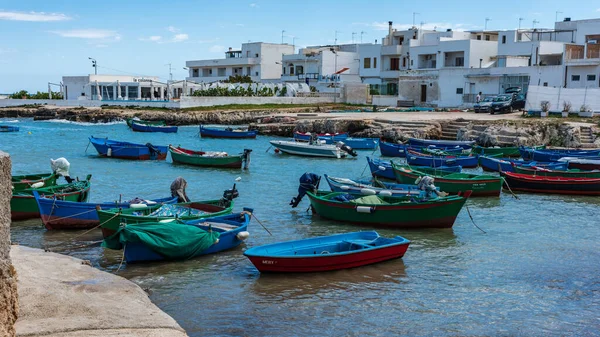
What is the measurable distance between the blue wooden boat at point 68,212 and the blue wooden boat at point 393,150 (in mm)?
21574

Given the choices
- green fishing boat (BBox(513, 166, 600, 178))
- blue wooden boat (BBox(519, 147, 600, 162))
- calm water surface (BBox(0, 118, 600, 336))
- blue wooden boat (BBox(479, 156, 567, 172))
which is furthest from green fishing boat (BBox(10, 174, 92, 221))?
blue wooden boat (BBox(519, 147, 600, 162))

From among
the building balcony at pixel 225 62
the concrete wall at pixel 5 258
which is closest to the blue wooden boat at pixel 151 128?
the building balcony at pixel 225 62

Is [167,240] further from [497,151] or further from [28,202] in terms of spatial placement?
[497,151]

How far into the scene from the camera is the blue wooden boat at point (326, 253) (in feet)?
43.8

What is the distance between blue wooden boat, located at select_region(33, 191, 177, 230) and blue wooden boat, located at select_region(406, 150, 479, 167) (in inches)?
624

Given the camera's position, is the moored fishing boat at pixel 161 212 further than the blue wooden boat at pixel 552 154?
No

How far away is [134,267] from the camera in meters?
13.9

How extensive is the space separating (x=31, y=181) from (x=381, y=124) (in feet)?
98.9

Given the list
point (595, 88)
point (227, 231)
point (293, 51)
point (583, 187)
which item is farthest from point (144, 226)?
point (293, 51)

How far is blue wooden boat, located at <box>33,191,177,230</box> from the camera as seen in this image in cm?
1672

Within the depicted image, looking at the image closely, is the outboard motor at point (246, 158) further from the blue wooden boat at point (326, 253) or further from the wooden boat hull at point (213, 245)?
the blue wooden boat at point (326, 253)

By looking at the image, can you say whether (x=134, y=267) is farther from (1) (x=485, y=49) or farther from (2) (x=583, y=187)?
(1) (x=485, y=49)

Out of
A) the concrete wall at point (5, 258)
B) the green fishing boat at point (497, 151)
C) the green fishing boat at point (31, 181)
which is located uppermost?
the concrete wall at point (5, 258)

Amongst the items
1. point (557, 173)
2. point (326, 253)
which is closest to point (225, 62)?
point (557, 173)
